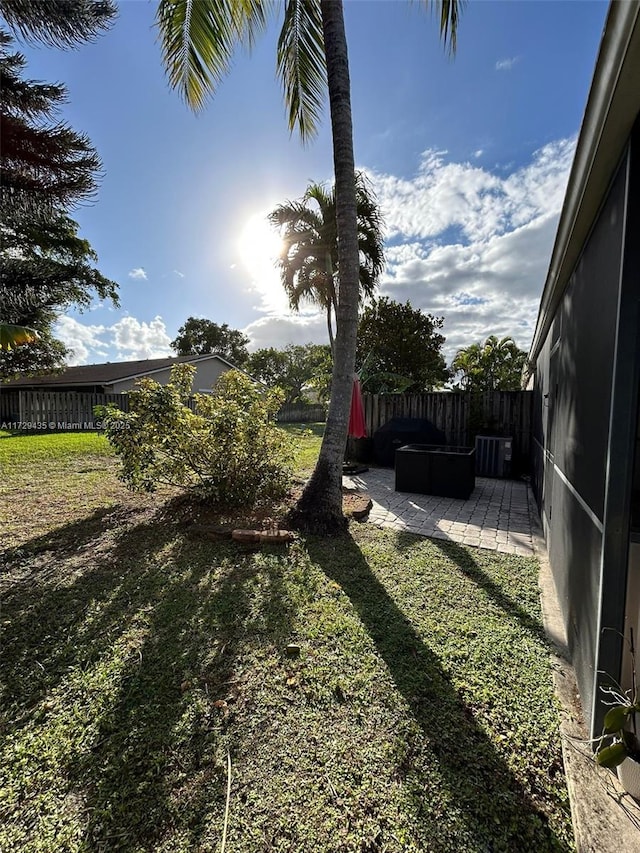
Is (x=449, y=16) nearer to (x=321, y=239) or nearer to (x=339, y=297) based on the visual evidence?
A: (x=339, y=297)

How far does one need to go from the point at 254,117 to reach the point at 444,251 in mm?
7709

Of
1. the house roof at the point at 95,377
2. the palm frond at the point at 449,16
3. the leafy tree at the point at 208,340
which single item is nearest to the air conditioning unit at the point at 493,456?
the palm frond at the point at 449,16

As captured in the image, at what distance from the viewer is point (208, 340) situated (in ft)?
130

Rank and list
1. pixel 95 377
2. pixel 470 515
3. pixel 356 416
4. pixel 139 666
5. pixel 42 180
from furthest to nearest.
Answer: pixel 95 377 < pixel 42 180 < pixel 356 416 < pixel 470 515 < pixel 139 666

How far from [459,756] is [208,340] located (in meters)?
41.9

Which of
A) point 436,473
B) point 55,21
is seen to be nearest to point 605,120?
point 436,473

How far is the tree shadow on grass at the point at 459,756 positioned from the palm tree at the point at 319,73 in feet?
7.06

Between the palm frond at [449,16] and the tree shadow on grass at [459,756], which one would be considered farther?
the palm frond at [449,16]

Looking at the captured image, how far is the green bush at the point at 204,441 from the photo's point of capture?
481cm

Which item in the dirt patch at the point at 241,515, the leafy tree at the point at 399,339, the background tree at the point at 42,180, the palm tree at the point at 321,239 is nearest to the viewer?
the dirt patch at the point at 241,515

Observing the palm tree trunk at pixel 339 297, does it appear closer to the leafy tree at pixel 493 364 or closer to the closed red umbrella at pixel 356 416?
the closed red umbrella at pixel 356 416

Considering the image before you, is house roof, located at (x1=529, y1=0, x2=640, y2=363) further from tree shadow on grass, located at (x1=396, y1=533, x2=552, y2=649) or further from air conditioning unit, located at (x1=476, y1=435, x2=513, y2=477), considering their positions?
air conditioning unit, located at (x1=476, y1=435, x2=513, y2=477)

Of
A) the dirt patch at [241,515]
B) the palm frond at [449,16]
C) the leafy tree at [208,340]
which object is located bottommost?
the dirt patch at [241,515]

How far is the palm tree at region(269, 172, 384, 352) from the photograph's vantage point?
10914 mm
